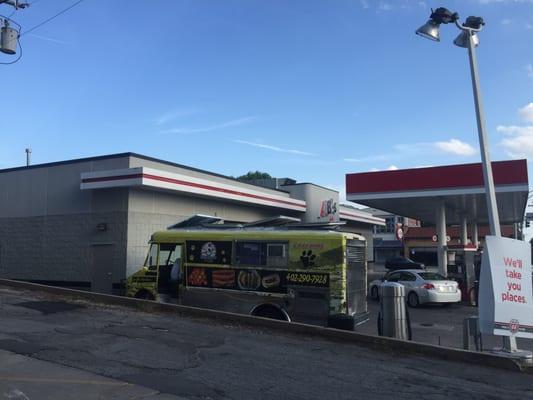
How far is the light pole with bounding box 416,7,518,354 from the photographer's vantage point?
33.8ft

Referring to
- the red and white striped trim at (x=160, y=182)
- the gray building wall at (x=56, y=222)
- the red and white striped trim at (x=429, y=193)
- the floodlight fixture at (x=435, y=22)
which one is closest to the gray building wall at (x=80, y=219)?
the gray building wall at (x=56, y=222)

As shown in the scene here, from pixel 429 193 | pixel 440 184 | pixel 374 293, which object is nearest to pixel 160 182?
pixel 374 293

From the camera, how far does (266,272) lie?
1299cm

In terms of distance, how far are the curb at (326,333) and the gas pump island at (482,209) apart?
0.59m

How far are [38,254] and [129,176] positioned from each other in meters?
6.68

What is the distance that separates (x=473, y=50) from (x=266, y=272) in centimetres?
659

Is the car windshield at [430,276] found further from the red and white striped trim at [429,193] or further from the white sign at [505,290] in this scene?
the white sign at [505,290]

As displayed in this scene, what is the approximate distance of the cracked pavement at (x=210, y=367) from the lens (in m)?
6.93

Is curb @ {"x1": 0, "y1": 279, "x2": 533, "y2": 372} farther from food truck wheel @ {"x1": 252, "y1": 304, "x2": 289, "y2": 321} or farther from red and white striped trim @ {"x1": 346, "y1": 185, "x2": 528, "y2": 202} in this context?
red and white striped trim @ {"x1": 346, "y1": 185, "x2": 528, "y2": 202}

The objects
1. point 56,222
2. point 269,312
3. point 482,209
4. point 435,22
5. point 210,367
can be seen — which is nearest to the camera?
point 210,367

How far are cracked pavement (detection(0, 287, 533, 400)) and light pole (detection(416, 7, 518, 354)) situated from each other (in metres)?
3.06

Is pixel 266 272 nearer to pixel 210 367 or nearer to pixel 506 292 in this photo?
pixel 210 367

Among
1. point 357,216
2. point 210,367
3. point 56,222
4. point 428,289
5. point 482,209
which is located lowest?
point 210,367

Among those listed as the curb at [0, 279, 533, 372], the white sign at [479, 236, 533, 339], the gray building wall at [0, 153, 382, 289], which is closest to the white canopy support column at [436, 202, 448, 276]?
the gray building wall at [0, 153, 382, 289]
